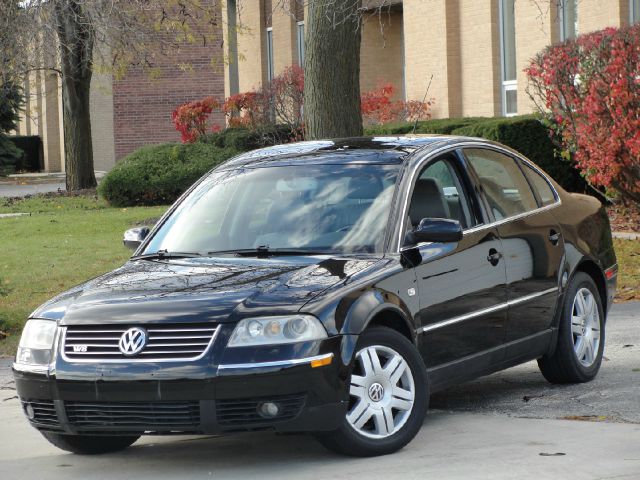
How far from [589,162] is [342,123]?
4.14 m

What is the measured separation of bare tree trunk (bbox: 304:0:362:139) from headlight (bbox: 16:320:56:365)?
7.33m

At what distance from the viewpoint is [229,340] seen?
6.12 metres

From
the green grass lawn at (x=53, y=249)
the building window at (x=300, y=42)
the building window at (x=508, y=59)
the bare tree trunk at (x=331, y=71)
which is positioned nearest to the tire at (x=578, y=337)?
the green grass lawn at (x=53, y=249)

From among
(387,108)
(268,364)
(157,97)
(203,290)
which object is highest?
(157,97)

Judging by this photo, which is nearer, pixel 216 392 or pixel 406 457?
pixel 216 392

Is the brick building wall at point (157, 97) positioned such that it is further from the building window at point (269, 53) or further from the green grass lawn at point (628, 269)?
the green grass lawn at point (628, 269)

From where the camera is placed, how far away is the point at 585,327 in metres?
8.52

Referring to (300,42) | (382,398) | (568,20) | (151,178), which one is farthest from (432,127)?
(382,398)

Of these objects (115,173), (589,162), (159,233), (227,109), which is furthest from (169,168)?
(159,233)

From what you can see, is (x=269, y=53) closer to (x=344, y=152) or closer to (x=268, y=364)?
(x=344, y=152)

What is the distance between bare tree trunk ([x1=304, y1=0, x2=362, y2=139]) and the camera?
13586mm

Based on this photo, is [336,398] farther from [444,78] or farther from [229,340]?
[444,78]

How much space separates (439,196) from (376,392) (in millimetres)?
1532

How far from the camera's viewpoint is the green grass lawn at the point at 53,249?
543 inches
